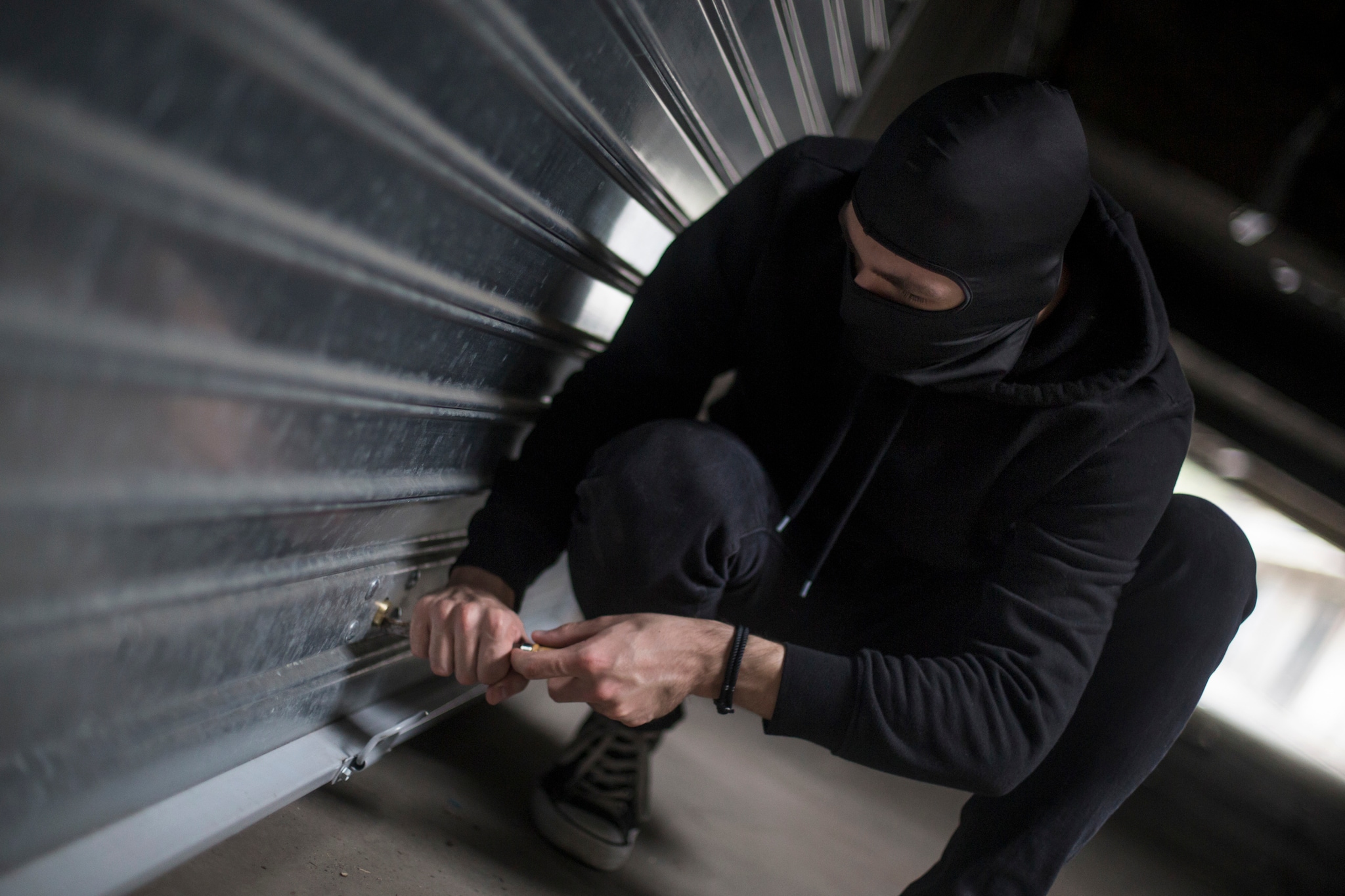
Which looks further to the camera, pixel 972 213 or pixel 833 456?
pixel 833 456

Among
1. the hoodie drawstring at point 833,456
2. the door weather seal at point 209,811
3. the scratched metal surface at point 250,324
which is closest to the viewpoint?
the scratched metal surface at point 250,324

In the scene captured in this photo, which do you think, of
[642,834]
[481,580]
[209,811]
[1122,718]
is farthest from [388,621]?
[1122,718]

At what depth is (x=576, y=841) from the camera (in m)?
1.24

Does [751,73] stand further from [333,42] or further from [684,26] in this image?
[333,42]

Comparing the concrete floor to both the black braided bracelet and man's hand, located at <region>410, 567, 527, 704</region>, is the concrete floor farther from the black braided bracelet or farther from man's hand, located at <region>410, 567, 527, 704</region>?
the black braided bracelet

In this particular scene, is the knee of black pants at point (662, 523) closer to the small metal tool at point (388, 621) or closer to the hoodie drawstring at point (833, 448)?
the hoodie drawstring at point (833, 448)

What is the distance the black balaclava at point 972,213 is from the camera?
1085 mm

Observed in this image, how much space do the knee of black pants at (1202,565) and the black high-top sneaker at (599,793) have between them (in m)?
0.77

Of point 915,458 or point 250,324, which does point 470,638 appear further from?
point 915,458

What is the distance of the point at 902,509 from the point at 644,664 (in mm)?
534

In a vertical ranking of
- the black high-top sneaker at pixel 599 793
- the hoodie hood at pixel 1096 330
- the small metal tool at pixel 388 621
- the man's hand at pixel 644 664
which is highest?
the hoodie hood at pixel 1096 330

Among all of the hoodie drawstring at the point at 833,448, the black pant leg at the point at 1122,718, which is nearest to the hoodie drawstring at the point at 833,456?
the hoodie drawstring at the point at 833,448

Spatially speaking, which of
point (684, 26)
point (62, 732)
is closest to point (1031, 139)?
point (684, 26)

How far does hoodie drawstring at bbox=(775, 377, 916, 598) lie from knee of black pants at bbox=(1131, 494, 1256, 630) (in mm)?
399
